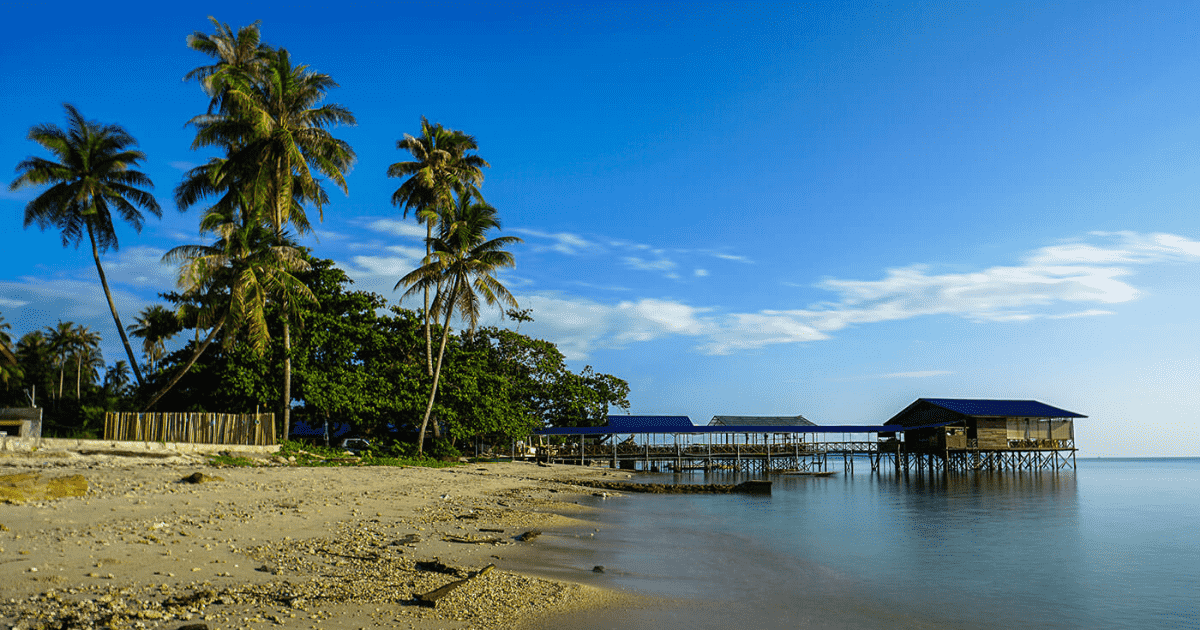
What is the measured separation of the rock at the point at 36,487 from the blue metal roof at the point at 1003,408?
54001mm

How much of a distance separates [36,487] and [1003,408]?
195ft

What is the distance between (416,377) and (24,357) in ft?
139

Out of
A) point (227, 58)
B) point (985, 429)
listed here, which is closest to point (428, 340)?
point (227, 58)

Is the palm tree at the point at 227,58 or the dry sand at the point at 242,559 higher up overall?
the palm tree at the point at 227,58

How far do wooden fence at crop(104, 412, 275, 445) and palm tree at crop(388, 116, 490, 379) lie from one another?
426 inches

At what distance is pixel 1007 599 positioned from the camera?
1191 cm

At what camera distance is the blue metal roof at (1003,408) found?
53.1 metres

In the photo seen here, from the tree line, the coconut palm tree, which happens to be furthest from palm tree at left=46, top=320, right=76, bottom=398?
the tree line

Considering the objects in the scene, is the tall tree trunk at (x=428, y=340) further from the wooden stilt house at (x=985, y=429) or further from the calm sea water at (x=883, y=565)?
the wooden stilt house at (x=985, y=429)

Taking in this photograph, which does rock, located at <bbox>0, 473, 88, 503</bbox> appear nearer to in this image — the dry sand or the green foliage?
the dry sand

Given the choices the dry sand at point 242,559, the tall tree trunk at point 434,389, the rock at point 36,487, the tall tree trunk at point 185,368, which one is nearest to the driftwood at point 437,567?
the dry sand at point 242,559

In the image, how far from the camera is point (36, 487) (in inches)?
394

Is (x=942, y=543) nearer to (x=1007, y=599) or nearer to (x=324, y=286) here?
(x=1007, y=599)

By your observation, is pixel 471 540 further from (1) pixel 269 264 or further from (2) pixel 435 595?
(1) pixel 269 264
